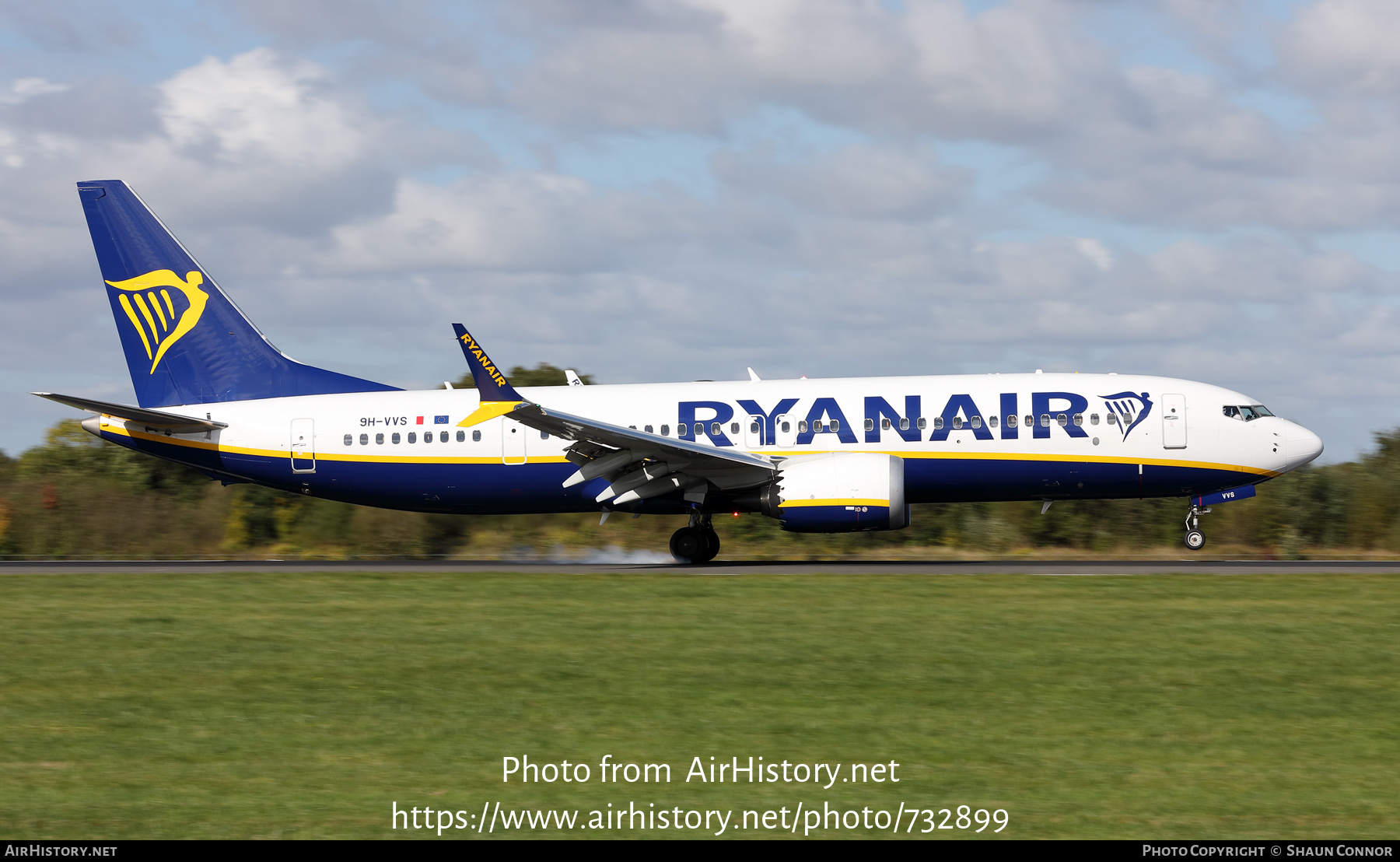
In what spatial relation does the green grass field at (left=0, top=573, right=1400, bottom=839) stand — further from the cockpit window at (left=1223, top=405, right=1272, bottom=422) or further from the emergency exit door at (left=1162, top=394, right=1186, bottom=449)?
the cockpit window at (left=1223, top=405, right=1272, bottom=422)

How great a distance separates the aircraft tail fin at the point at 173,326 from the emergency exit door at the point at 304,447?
120cm

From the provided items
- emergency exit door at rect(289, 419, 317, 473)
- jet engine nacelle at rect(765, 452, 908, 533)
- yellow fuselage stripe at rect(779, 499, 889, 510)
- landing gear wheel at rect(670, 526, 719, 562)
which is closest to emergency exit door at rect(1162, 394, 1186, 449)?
jet engine nacelle at rect(765, 452, 908, 533)

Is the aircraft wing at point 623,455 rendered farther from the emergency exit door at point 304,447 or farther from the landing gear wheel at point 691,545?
the emergency exit door at point 304,447

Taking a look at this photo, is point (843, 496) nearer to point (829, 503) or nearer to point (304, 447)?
point (829, 503)

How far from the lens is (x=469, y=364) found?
2302cm

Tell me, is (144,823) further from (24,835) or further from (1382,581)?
(1382,581)

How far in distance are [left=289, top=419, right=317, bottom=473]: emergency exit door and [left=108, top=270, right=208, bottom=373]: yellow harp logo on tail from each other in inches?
149

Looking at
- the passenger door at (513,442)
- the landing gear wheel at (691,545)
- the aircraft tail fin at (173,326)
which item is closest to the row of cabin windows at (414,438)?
the passenger door at (513,442)

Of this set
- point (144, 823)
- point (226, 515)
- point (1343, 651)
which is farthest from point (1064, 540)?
point (144, 823)

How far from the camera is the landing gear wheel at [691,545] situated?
26.5m

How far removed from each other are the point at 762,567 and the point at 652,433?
380cm

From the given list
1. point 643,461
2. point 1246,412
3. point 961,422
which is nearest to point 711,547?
point 643,461

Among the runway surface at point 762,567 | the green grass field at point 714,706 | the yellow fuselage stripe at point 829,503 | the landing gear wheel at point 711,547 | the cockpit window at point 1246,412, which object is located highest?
the cockpit window at point 1246,412

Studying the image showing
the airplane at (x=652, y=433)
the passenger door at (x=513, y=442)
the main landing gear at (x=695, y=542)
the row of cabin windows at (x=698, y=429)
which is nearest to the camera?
the airplane at (x=652, y=433)
